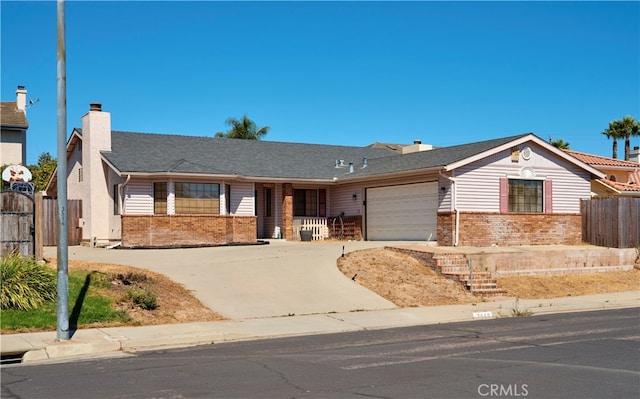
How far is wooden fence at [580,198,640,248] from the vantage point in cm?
2798

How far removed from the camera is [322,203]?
111 feet

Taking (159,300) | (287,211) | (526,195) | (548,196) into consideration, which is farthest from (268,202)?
(159,300)

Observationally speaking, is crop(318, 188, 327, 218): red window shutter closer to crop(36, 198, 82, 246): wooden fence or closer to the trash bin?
the trash bin

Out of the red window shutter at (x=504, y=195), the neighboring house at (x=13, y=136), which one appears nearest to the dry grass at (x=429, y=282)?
the red window shutter at (x=504, y=195)

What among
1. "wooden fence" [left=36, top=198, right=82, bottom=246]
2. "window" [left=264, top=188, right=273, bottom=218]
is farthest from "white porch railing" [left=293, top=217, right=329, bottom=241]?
"wooden fence" [left=36, top=198, right=82, bottom=246]

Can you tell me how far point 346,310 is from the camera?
57.3 feet

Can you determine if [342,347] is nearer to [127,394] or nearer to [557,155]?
[127,394]

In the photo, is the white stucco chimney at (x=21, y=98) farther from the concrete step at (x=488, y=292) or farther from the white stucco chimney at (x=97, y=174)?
the concrete step at (x=488, y=292)

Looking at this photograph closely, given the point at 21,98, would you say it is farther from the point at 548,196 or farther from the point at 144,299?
the point at 144,299

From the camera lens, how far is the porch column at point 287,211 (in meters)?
32.0

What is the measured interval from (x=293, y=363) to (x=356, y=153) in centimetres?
2822

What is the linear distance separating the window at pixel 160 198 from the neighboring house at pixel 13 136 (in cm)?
1817

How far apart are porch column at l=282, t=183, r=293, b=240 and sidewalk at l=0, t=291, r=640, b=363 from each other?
540 inches

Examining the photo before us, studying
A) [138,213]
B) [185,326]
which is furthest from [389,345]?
[138,213]
